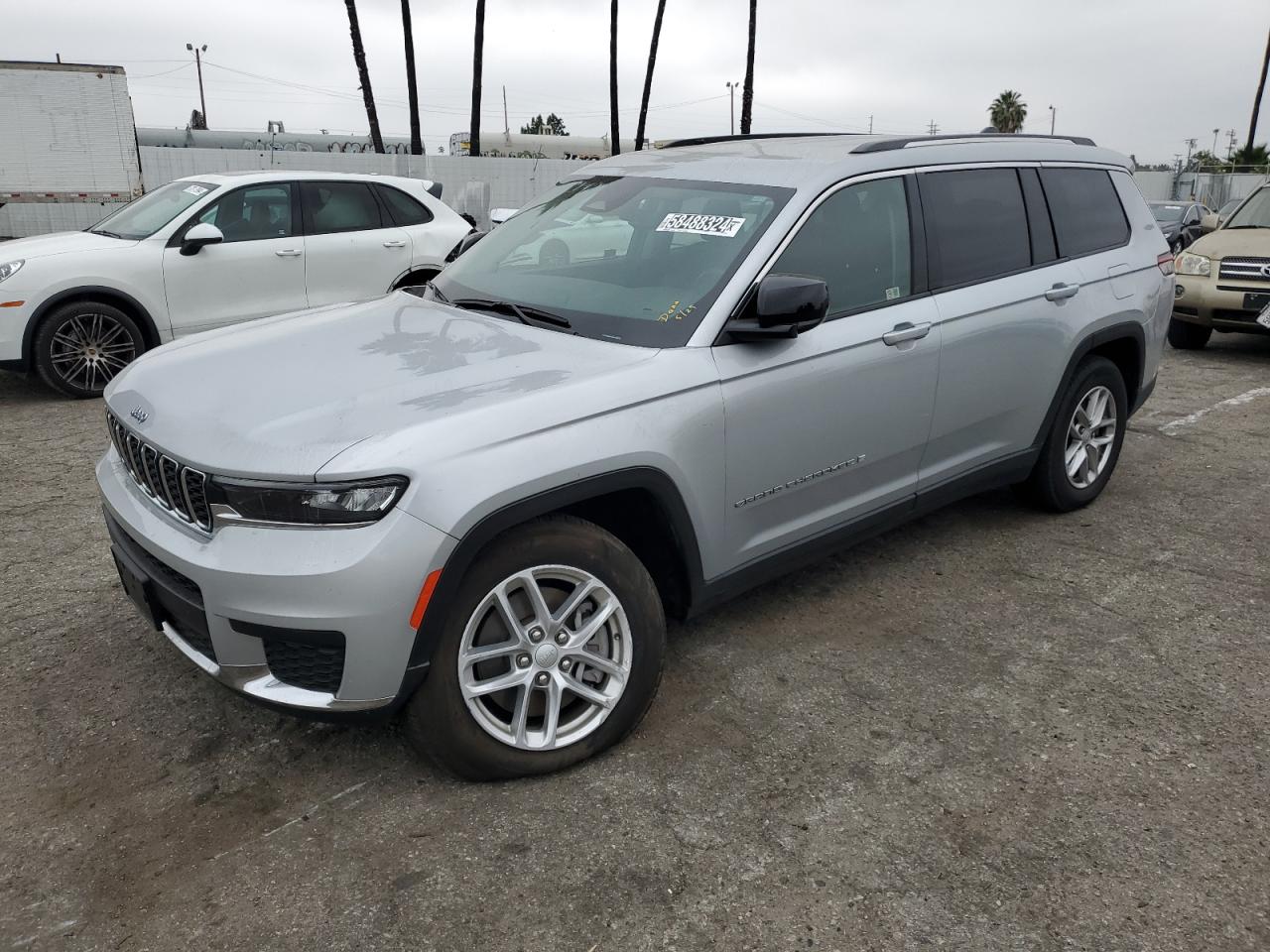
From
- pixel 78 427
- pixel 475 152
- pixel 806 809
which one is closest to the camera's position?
pixel 806 809

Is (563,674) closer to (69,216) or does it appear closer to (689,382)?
(689,382)

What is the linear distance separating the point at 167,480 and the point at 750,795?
1837mm

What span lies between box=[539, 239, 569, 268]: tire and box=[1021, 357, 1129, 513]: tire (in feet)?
7.81

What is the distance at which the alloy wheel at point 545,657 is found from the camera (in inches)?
109

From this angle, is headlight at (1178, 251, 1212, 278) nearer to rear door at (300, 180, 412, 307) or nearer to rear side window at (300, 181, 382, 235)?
rear door at (300, 180, 412, 307)

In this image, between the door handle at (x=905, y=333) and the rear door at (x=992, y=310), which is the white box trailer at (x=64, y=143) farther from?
the door handle at (x=905, y=333)

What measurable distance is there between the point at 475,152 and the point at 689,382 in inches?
1222

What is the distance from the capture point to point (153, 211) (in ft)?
26.8

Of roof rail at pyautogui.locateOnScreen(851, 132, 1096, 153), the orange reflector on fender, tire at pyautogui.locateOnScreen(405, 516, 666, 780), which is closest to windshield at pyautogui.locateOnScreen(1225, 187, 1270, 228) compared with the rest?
roof rail at pyautogui.locateOnScreen(851, 132, 1096, 153)

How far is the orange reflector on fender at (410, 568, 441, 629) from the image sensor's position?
255cm

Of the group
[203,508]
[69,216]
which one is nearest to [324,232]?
[203,508]

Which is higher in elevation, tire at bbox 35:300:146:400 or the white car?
the white car

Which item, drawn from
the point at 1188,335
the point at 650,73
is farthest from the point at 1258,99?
the point at 1188,335

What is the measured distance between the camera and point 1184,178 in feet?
119
